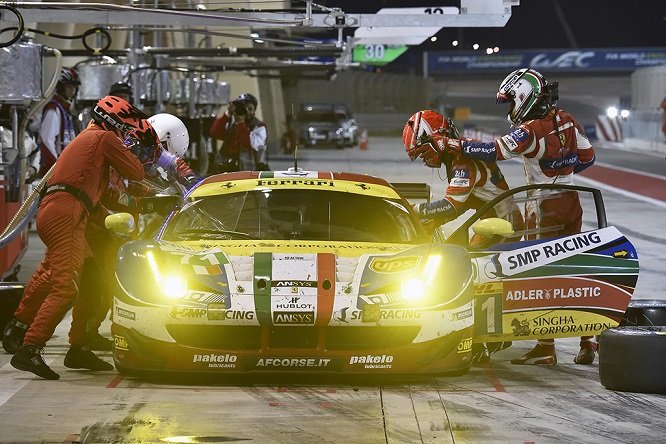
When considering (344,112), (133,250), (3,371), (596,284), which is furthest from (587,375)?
(344,112)

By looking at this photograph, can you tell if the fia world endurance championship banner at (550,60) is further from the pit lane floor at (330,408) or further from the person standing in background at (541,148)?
the pit lane floor at (330,408)

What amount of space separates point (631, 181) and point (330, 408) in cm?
2371

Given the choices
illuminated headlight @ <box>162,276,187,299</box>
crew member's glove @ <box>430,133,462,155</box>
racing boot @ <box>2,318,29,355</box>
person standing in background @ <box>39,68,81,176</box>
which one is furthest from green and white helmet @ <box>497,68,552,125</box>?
person standing in background @ <box>39,68,81,176</box>

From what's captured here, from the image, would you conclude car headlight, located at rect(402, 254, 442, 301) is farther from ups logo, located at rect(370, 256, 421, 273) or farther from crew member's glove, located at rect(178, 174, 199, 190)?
crew member's glove, located at rect(178, 174, 199, 190)

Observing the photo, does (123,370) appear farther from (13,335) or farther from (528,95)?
(528,95)

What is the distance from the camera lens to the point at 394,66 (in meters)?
107

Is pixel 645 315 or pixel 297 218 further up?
pixel 297 218

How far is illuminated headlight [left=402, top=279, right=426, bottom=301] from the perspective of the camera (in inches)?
271

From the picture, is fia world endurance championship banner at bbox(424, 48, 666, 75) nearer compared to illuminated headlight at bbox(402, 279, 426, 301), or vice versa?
illuminated headlight at bbox(402, 279, 426, 301)

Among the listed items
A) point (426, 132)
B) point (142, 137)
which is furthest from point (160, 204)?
point (426, 132)

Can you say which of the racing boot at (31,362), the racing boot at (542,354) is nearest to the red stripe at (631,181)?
the racing boot at (542,354)

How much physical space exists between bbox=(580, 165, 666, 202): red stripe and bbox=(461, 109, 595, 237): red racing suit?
1520 centimetres

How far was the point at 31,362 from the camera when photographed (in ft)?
24.3

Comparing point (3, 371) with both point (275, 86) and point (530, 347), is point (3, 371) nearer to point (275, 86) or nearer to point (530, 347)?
point (530, 347)
